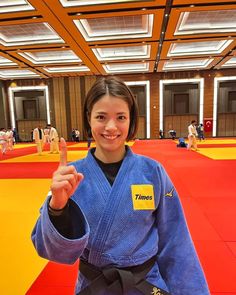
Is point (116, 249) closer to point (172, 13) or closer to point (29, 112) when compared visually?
point (172, 13)

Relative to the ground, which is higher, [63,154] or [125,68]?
[125,68]

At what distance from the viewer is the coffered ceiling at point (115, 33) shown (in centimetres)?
1132

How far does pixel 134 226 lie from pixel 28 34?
16.6 metres

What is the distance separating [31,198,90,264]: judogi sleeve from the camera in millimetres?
1049

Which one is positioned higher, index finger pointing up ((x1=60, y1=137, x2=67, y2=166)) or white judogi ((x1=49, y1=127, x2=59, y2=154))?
index finger pointing up ((x1=60, y1=137, x2=67, y2=166))

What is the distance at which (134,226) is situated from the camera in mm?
1303

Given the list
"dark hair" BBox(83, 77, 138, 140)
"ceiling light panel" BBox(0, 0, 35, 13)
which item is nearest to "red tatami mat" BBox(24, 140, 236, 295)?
"dark hair" BBox(83, 77, 138, 140)

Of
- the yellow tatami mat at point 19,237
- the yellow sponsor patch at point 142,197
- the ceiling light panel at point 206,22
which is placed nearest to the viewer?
the yellow sponsor patch at point 142,197

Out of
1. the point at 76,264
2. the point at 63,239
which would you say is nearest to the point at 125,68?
the point at 76,264

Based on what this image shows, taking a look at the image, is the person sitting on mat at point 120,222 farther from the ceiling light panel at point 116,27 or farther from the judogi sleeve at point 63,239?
the ceiling light panel at point 116,27

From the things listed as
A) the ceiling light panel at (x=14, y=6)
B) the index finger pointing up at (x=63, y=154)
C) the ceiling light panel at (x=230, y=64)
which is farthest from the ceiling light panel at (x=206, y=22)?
the index finger pointing up at (x=63, y=154)

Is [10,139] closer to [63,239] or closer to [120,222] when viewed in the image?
[120,222]

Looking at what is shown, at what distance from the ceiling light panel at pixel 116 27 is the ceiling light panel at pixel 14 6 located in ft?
7.79

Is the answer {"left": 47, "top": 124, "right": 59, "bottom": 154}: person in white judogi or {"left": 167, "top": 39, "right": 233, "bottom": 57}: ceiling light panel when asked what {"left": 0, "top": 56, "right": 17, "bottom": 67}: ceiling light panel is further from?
{"left": 167, "top": 39, "right": 233, "bottom": 57}: ceiling light panel
